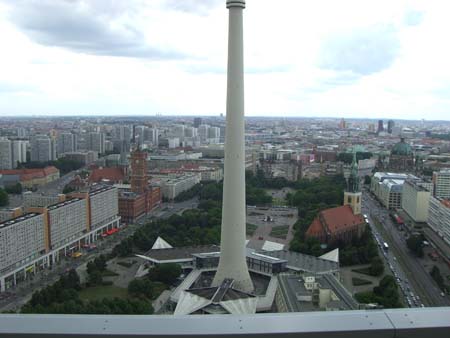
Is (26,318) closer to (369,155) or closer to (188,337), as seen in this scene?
(188,337)

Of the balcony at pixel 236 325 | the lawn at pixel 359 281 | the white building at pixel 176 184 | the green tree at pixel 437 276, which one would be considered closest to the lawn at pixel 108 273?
the lawn at pixel 359 281

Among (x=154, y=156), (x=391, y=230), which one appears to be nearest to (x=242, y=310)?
(x=391, y=230)

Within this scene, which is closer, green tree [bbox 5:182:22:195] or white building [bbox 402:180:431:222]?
white building [bbox 402:180:431:222]

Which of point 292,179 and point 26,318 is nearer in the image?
point 26,318

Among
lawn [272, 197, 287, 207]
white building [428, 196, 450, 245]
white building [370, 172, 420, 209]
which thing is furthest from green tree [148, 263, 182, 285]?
white building [370, 172, 420, 209]

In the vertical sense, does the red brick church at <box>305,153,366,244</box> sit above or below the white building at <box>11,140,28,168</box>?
below

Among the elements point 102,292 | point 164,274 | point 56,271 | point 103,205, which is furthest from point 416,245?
point 103,205

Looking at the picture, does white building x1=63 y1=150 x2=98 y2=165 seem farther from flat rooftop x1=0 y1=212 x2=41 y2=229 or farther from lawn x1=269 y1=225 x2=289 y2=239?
flat rooftop x1=0 y1=212 x2=41 y2=229
